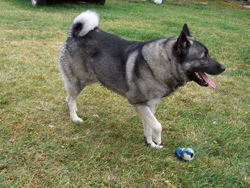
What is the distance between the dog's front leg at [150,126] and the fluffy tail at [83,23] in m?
1.25

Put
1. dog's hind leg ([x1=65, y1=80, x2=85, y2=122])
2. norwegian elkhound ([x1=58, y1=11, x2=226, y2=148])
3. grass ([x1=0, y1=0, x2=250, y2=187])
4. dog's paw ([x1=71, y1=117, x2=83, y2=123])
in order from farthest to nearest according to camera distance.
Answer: dog's paw ([x1=71, y1=117, x2=83, y2=123]) → dog's hind leg ([x1=65, y1=80, x2=85, y2=122]) → norwegian elkhound ([x1=58, y1=11, x2=226, y2=148]) → grass ([x1=0, y1=0, x2=250, y2=187])

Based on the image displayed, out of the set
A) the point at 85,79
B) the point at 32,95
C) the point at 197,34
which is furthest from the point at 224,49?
the point at 32,95

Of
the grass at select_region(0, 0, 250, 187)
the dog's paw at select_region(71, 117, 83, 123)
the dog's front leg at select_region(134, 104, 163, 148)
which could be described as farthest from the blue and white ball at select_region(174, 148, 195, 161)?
the dog's paw at select_region(71, 117, 83, 123)

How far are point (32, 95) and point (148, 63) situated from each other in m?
2.14

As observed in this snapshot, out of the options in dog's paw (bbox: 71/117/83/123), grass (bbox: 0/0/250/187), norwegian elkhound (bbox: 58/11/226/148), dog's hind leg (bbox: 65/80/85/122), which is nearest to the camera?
grass (bbox: 0/0/250/187)

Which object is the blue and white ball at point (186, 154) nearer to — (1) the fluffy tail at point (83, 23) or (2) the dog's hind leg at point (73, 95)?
(2) the dog's hind leg at point (73, 95)

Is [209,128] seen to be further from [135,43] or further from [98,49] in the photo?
[98,49]

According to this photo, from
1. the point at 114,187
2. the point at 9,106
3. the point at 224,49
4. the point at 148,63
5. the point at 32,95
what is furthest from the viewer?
the point at 224,49

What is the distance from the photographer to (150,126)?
8.52ft

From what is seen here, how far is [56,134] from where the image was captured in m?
2.81

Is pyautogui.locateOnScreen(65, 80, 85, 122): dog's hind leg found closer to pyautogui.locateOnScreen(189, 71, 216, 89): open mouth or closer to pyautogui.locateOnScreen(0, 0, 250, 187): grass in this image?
pyautogui.locateOnScreen(0, 0, 250, 187): grass

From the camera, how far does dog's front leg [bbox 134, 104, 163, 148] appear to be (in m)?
2.54

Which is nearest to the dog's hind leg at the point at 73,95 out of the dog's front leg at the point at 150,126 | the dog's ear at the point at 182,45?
the dog's front leg at the point at 150,126

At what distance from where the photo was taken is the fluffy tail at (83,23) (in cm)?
289
